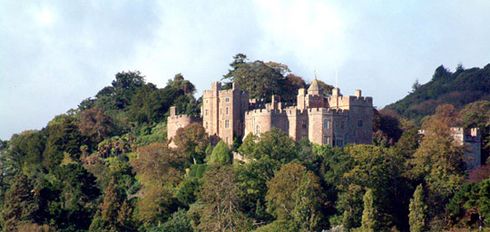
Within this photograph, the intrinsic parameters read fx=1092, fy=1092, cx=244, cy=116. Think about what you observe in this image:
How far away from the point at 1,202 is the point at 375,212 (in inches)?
971

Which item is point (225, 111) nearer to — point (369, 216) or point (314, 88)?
point (314, 88)

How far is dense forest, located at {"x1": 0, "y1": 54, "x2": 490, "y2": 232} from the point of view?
54.8m

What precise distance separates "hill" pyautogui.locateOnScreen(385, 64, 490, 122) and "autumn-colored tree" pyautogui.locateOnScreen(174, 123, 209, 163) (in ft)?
120

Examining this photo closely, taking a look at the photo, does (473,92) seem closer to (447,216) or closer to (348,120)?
(348,120)

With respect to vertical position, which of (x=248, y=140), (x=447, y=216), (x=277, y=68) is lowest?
(x=447, y=216)

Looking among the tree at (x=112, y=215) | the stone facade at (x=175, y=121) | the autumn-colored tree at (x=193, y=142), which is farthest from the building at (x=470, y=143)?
the tree at (x=112, y=215)

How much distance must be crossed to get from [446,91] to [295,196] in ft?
196

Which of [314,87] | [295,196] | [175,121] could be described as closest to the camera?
[295,196]

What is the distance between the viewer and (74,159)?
71.9 metres

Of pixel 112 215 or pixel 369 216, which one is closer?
pixel 369 216

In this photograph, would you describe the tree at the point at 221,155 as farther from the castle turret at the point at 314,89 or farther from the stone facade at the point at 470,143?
the stone facade at the point at 470,143

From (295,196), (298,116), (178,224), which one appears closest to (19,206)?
(178,224)

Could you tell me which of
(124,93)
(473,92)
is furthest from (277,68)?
(473,92)

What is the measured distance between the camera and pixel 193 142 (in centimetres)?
6581
